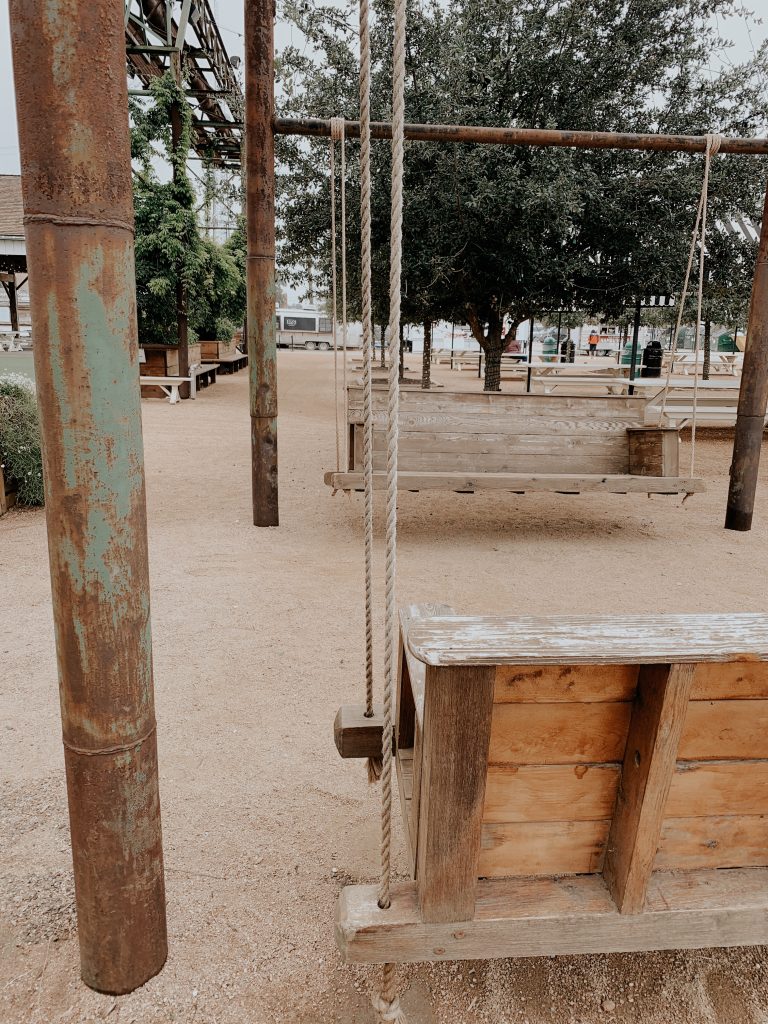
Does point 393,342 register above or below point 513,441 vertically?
above

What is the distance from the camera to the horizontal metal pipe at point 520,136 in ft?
15.6

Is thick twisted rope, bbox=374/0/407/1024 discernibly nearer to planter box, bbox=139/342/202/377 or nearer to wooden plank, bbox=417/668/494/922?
wooden plank, bbox=417/668/494/922

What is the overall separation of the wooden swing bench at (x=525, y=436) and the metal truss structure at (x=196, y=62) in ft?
34.8

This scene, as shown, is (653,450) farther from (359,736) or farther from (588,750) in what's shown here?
(588,750)

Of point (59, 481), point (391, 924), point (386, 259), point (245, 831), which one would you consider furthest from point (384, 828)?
point (386, 259)

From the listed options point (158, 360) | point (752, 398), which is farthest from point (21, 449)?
point (158, 360)

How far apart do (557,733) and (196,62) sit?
18740mm

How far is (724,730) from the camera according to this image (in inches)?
55.3

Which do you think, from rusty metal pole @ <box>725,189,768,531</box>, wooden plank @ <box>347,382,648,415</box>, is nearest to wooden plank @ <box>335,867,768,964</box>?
wooden plank @ <box>347,382,648,415</box>

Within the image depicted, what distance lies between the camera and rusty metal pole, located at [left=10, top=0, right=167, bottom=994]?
4.11ft

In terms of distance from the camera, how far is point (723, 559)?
5195 mm

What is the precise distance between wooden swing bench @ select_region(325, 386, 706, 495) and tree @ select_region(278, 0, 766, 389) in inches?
166

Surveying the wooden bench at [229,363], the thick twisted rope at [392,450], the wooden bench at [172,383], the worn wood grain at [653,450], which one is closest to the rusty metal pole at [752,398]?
the worn wood grain at [653,450]

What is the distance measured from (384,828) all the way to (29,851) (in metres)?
1.33
